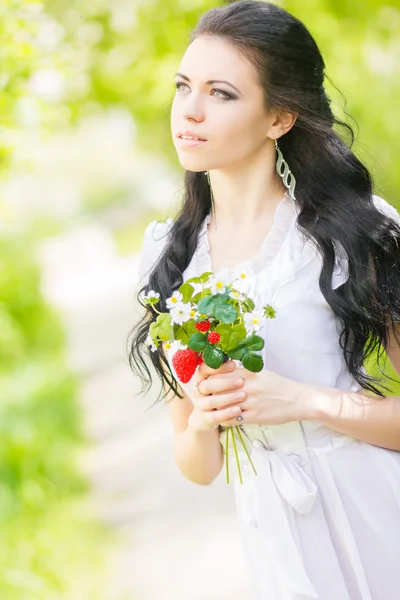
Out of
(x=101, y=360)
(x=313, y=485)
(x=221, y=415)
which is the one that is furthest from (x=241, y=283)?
(x=101, y=360)

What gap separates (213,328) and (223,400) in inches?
7.1

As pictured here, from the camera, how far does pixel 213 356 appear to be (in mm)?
2082

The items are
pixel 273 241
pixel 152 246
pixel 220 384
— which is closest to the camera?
pixel 220 384

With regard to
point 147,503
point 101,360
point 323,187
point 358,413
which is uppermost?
point 101,360

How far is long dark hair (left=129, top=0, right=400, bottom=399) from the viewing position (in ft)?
7.52

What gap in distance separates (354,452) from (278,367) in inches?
10.7

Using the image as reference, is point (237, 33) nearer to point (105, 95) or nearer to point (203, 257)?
point (203, 257)

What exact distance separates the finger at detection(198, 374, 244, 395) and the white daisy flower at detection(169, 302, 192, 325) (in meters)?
0.15

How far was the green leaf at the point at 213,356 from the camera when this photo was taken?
208cm

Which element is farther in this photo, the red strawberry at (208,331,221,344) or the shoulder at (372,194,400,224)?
the shoulder at (372,194,400,224)

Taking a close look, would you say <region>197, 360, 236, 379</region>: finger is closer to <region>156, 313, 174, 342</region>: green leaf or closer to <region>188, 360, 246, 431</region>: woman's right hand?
<region>188, 360, 246, 431</region>: woman's right hand

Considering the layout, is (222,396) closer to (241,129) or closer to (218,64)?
(241,129)

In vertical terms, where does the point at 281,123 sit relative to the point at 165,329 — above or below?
above

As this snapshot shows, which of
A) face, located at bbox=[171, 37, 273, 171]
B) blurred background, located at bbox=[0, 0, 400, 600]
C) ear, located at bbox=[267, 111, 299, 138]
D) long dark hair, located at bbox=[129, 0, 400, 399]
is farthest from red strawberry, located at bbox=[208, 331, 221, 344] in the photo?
blurred background, located at bbox=[0, 0, 400, 600]
